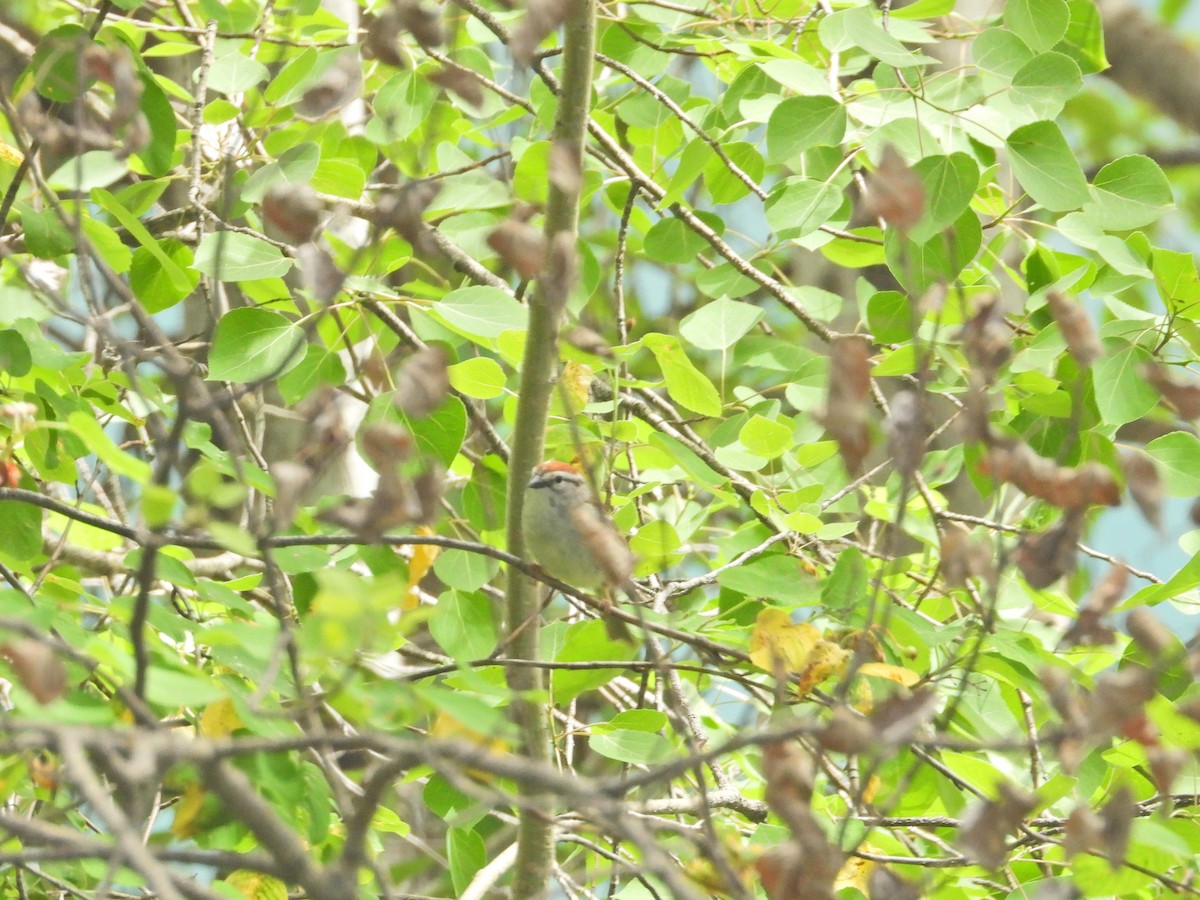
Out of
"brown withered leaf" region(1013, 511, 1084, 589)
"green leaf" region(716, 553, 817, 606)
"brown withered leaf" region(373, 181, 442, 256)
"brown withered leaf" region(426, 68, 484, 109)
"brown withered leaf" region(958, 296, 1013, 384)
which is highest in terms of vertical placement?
"brown withered leaf" region(426, 68, 484, 109)

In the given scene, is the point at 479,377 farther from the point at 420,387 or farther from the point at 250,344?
the point at 420,387

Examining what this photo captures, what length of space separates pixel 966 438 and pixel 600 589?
1801 millimetres

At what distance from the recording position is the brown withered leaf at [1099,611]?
1.61 metres

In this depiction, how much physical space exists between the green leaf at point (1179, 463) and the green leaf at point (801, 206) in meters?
0.90

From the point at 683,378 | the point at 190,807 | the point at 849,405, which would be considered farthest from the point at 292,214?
the point at 683,378

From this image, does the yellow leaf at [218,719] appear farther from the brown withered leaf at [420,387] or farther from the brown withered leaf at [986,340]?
the brown withered leaf at [986,340]

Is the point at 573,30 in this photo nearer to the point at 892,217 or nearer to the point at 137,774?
the point at 892,217

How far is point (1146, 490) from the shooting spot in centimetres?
165

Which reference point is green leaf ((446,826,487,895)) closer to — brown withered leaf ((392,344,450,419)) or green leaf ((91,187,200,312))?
green leaf ((91,187,200,312))

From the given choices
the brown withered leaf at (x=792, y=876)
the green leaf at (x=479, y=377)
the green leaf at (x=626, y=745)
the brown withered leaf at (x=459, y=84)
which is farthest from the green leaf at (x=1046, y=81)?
the brown withered leaf at (x=792, y=876)

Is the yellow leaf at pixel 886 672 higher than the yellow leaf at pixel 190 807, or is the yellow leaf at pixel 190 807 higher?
the yellow leaf at pixel 886 672

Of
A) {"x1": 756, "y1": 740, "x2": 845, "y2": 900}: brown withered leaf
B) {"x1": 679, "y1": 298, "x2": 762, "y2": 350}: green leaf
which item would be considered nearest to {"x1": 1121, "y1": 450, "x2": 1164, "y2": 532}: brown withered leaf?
{"x1": 756, "y1": 740, "x2": 845, "y2": 900}: brown withered leaf

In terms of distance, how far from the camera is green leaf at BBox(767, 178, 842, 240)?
2777mm

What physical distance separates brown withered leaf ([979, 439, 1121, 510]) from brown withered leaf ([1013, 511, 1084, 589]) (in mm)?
25
